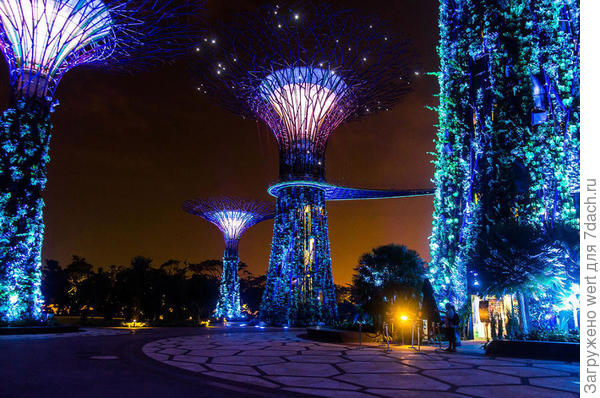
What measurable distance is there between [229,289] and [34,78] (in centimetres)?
2839

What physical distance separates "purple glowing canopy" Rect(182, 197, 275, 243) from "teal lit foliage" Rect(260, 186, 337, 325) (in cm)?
1327

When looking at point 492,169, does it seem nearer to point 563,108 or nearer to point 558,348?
point 563,108

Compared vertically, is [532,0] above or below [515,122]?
above

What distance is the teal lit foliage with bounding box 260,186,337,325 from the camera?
26.2 m

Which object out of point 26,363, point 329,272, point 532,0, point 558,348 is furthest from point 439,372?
point 329,272

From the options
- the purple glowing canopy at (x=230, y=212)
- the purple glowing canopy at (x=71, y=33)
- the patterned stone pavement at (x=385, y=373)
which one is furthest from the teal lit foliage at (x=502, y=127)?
the purple glowing canopy at (x=230, y=212)

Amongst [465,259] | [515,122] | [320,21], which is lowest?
[465,259]

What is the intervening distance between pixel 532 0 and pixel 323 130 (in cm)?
1508

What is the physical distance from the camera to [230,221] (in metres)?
40.6

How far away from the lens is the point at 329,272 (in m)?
27.3

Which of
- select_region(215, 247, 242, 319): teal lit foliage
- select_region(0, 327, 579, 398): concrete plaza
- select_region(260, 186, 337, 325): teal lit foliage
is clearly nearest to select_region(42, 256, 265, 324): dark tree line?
select_region(215, 247, 242, 319): teal lit foliage

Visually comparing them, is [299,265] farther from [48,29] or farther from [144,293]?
[48,29]

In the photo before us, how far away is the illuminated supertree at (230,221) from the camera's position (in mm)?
39750

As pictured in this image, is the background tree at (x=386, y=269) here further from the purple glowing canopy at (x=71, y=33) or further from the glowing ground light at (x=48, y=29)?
the glowing ground light at (x=48, y=29)
